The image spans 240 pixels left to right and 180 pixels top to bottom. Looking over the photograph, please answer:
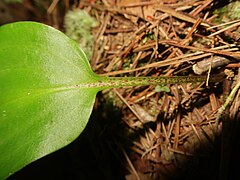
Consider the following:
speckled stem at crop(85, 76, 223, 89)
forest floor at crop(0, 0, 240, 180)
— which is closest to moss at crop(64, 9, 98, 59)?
forest floor at crop(0, 0, 240, 180)

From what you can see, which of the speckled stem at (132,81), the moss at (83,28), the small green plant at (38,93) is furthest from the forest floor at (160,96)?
the small green plant at (38,93)

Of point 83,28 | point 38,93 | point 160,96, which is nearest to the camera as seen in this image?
point 38,93

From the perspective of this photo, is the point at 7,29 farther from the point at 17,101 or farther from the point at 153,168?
the point at 153,168

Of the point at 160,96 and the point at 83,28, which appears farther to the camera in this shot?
the point at 83,28

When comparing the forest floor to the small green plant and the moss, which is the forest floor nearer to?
the moss

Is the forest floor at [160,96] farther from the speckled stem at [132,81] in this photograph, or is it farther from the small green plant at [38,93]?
the small green plant at [38,93]

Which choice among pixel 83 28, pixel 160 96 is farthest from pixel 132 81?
pixel 83 28

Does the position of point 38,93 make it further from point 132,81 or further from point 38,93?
point 132,81

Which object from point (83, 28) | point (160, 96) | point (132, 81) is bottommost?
point (160, 96)

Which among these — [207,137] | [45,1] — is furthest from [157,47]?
[45,1]
